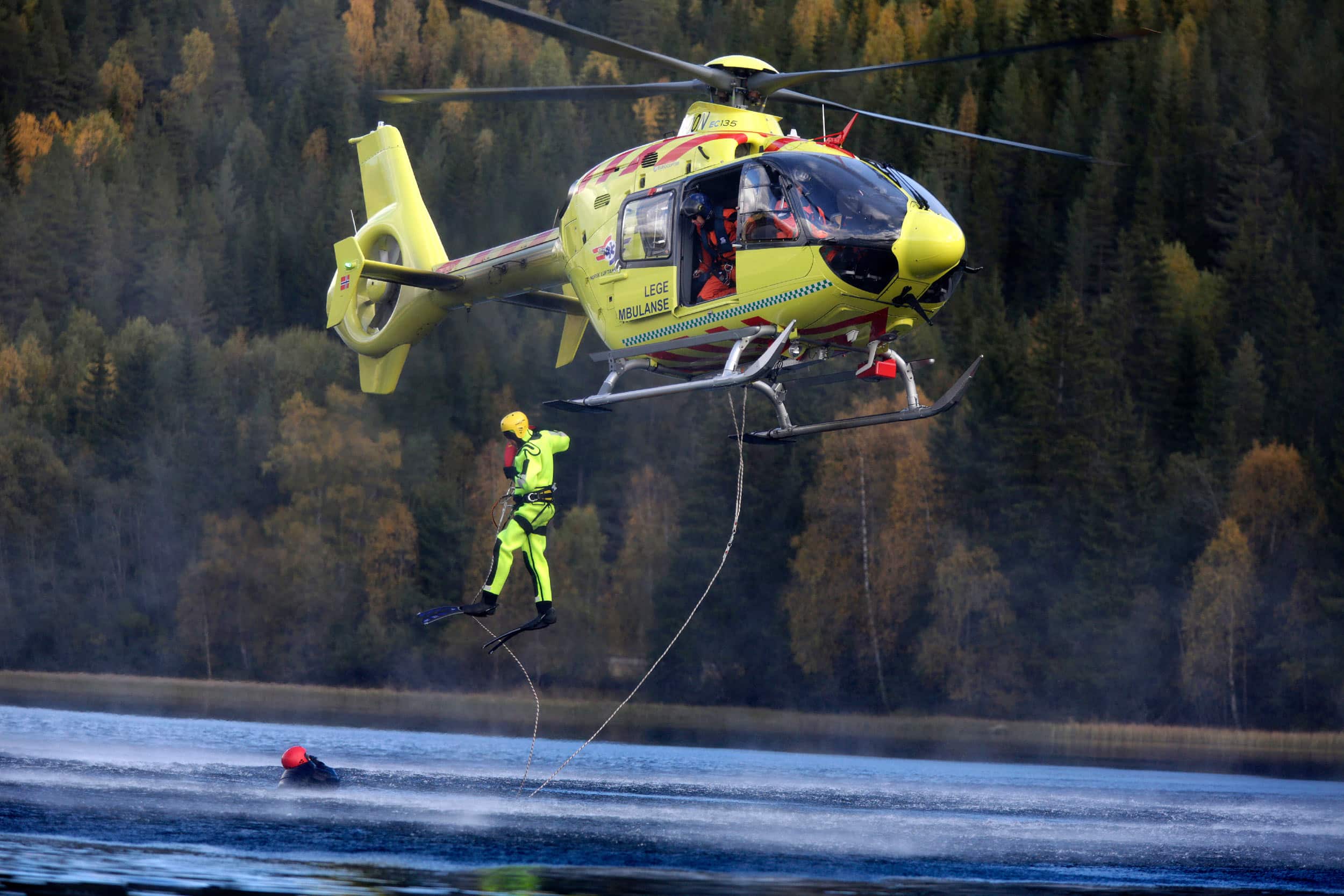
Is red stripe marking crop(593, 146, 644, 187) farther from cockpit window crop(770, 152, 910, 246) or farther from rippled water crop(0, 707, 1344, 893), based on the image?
rippled water crop(0, 707, 1344, 893)

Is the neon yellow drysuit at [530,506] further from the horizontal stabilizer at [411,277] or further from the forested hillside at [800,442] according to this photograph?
the forested hillside at [800,442]

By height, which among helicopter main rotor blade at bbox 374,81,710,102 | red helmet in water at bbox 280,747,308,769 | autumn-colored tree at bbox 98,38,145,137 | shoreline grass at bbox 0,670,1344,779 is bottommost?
shoreline grass at bbox 0,670,1344,779

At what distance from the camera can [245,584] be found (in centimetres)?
6350

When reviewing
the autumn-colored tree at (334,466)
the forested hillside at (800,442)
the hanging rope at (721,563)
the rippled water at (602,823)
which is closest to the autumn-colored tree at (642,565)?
the forested hillside at (800,442)

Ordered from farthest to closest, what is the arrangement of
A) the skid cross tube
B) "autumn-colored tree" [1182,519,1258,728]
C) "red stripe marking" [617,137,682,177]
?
"autumn-colored tree" [1182,519,1258,728], "red stripe marking" [617,137,682,177], the skid cross tube

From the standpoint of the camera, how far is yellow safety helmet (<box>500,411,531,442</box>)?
18.7 metres

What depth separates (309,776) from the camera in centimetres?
2702

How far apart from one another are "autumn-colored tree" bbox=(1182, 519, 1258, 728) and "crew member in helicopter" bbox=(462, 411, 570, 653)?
1578 inches

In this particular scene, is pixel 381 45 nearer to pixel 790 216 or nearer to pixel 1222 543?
pixel 1222 543

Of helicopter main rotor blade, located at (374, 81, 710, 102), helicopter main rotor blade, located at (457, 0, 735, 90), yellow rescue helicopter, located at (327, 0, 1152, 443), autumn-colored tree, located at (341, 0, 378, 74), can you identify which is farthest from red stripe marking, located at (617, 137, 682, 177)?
autumn-colored tree, located at (341, 0, 378, 74)

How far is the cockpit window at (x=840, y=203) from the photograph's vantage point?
18.3m

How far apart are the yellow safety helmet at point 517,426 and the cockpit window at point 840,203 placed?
391 cm

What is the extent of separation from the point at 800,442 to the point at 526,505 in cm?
4298

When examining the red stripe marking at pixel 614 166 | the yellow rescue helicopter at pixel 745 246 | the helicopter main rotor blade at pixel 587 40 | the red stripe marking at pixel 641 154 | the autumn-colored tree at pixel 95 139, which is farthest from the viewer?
the autumn-colored tree at pixel 95 139
